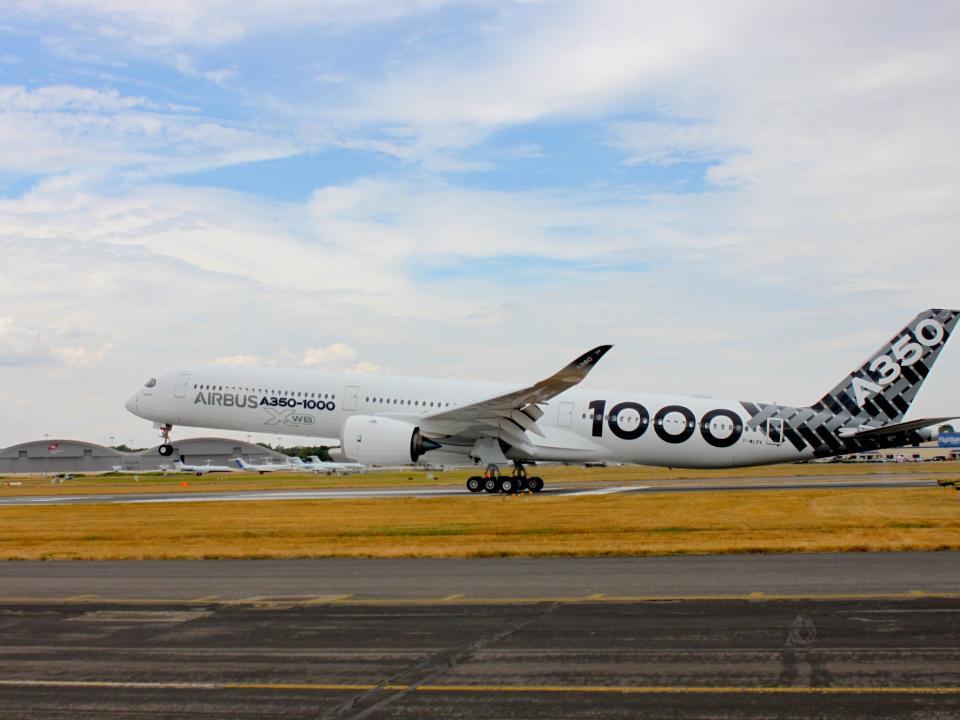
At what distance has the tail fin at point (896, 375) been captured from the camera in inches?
1492

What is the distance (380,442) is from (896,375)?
66.5 ft

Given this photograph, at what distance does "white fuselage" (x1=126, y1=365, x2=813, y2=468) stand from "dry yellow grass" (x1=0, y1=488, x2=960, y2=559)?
11.4 ft

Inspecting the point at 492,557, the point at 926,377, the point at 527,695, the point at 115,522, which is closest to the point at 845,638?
the point at 527,695

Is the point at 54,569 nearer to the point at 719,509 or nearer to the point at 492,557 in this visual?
the point at 492,557

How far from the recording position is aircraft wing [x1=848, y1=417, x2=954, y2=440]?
35.5 m

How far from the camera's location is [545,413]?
125 feet

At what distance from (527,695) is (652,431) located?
3094cm

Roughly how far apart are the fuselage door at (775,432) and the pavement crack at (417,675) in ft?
95.5

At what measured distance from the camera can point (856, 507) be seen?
90.5 ft

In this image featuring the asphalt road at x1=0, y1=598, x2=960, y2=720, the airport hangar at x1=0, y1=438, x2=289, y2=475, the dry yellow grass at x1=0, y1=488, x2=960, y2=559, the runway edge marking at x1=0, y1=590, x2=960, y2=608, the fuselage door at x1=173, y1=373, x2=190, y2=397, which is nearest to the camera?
the asphalt road at x1=0, y1=598, x2=960, y2=720

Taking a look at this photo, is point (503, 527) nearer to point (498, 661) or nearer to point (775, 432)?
point (498, 661)

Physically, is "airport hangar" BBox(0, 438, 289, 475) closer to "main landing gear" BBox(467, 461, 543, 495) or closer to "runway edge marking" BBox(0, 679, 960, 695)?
"main landing gear" BBox(467, 461, 543, 495)

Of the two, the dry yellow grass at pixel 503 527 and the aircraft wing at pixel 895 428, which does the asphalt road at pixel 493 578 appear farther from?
the aircraft wing at pixel 895 428

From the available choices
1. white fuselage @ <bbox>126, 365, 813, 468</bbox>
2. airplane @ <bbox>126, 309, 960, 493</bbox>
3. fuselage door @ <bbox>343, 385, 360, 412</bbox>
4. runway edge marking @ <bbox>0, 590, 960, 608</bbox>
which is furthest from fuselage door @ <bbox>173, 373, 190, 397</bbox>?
runway edge marking @ <bbox>0, 590, 960, 608</bbox>
